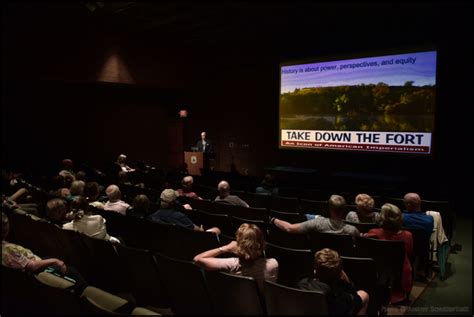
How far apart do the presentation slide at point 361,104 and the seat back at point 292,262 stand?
588 centimetres

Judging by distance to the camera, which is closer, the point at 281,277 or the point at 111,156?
the point at 281,277

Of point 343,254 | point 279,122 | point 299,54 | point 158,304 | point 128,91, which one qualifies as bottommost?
point 158,304

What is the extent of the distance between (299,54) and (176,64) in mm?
3522

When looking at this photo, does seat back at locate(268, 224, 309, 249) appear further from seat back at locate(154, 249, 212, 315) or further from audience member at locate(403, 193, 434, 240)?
seat back at locate(154, 249, 212, 315)

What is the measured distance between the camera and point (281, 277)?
10.1ft

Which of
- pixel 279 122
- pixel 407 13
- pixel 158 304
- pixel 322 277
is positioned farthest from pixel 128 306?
pixel 279 122

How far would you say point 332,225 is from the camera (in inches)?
137

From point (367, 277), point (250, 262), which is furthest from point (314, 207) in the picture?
point (250, 262)

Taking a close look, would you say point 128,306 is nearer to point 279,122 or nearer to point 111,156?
point 279,122

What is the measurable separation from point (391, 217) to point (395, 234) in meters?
0.17

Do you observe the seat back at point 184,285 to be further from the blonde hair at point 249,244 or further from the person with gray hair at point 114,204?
the person with gray hair at point 114,204

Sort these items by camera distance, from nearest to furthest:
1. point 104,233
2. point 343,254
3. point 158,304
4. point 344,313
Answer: point 344,313 → point 158,304 → point 343,254 → point 104,233

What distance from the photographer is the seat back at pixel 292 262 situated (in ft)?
9.37

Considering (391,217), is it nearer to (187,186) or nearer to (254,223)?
(254,223)
